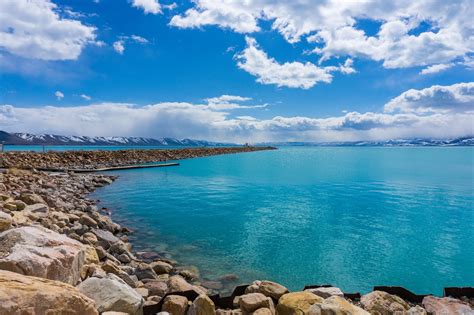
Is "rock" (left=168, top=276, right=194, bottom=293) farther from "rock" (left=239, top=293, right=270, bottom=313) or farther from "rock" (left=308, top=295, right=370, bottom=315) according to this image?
"rock" (left=308, top=295, right=370, bottom=315)

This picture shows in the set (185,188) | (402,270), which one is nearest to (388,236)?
(402,270)

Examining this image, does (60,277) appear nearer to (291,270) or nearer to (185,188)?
(291,270)

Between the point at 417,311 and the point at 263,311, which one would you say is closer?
the point at 263,311

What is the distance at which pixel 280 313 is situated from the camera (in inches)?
252

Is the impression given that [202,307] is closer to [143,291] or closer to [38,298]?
[143,291]

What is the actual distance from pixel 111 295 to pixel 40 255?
133 cm

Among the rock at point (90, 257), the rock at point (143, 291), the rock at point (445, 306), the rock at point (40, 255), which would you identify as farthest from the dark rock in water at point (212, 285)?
the rock at point (445, 306)

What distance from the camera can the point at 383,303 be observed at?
7.25 meters

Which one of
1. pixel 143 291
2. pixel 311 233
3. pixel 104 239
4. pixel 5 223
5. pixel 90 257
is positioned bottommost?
pixel 311 233

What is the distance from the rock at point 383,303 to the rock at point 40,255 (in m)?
6.04

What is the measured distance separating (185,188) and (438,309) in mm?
27649

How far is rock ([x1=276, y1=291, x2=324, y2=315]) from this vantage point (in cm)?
616

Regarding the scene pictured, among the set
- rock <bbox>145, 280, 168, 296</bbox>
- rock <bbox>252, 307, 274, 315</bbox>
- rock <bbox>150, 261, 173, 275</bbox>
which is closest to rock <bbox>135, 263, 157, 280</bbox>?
rock <bbox>150, 261, 173, 275</bbox>

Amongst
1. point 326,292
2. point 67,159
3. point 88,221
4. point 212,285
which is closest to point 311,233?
point 212,285
